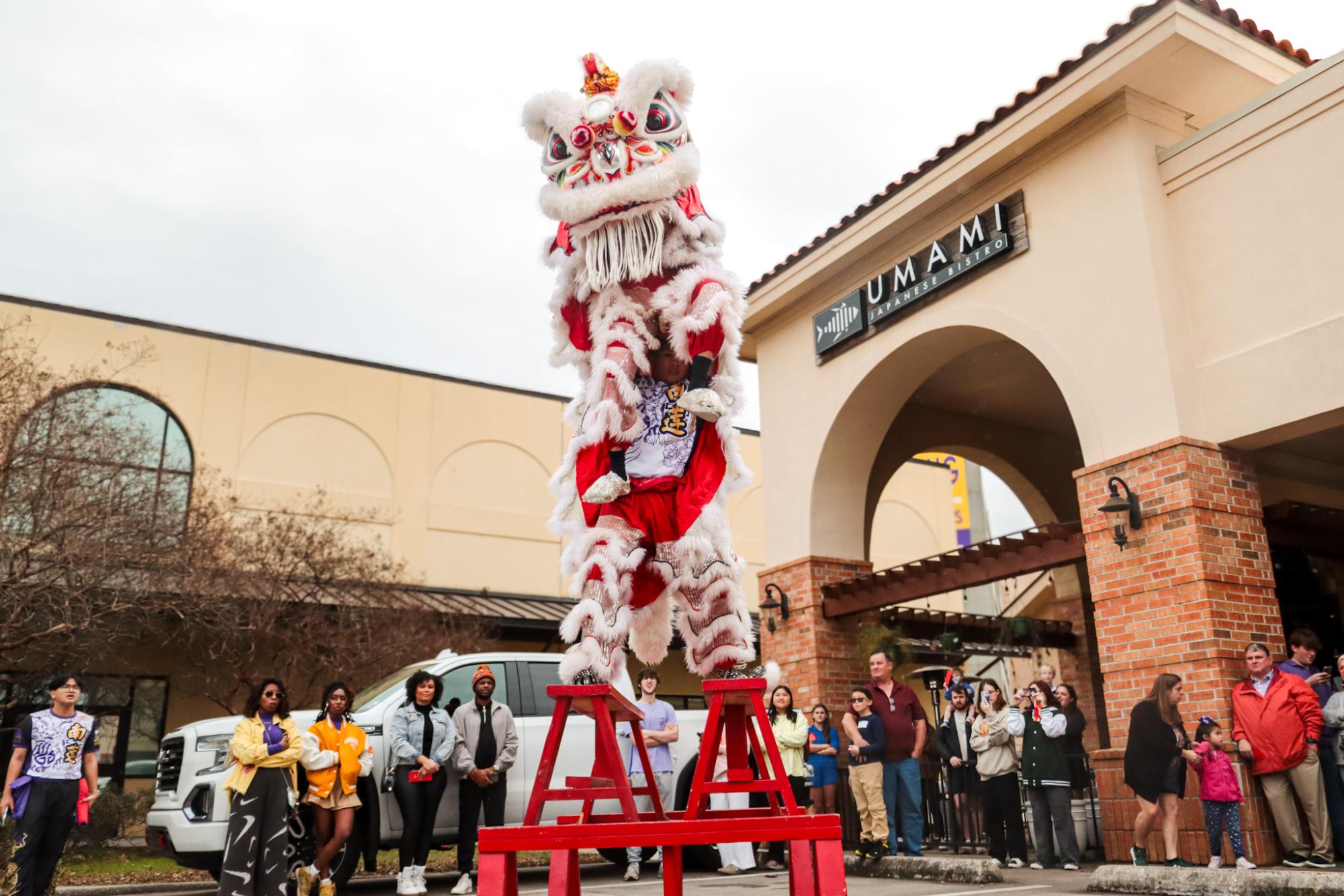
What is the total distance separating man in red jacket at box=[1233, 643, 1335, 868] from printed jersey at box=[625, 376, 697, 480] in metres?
5.33

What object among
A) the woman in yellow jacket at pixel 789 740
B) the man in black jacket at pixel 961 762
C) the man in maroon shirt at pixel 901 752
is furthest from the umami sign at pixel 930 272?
the woman in yellow jacket at pixel 789 740

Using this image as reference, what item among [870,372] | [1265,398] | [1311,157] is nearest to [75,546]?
[870,372]

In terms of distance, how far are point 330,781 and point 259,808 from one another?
2.30 ft

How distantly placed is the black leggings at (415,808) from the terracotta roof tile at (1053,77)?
22.6ft

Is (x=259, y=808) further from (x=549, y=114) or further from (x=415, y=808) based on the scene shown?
(x=549, y=114)

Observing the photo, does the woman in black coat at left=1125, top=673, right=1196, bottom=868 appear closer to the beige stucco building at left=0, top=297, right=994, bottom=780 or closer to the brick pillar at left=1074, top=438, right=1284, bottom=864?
the brick pillar at left=1074, top=438, right=1284, bottom=864

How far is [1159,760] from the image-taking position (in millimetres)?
6969

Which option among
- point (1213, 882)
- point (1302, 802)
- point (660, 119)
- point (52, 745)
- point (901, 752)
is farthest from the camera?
point (901, 752)

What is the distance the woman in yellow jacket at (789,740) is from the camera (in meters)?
8.75

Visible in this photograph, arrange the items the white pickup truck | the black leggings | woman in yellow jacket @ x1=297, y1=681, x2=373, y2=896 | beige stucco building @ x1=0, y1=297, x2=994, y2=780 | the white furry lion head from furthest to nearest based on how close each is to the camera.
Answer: beige stucco building @ x1=0, y1=297, x2=994, y2=780
the black leggings
the white pickup truck
woman in yellow jacket @ x1=297, y1=681, x2=373, y2=896
the white furry lion head

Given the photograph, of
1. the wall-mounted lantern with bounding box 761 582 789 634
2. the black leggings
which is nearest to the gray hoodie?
the wall-mounted lantern with bounding box 761 582 789 634

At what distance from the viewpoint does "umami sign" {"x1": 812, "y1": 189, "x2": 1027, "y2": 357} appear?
9.59 metres

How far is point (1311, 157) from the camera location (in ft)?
25.2

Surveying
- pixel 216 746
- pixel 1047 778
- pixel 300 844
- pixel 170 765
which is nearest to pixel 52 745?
pixel 216 746
